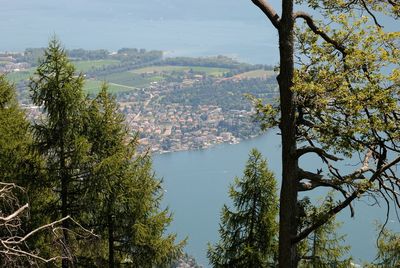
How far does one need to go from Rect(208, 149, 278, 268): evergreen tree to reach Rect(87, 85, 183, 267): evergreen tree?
3.48 feet

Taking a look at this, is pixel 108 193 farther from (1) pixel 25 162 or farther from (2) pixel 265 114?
(2) pixel 265 114

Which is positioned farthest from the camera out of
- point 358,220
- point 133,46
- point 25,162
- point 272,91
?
point 133,46

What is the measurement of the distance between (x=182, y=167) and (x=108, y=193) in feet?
236

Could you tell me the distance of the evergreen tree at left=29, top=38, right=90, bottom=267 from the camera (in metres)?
9.07

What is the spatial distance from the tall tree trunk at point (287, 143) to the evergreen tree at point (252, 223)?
5.03 meters

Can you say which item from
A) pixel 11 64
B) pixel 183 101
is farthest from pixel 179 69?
pixel 11 64

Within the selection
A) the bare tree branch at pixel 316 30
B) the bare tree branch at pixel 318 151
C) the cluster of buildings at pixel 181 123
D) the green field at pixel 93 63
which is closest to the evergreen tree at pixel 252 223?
the bare tree branch at pixel 318 151

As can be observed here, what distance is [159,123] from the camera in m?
105

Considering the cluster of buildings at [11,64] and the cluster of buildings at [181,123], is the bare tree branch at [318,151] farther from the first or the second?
the cluster of buildings at [11,64]

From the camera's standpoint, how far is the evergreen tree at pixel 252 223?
10359mm

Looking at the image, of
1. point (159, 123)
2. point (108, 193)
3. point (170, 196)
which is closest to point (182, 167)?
point (170, 196)

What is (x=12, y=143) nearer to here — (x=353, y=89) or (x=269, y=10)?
(x=269, y=10)

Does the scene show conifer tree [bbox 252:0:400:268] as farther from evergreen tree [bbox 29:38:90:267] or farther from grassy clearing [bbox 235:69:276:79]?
grassy clearing [bbox 235:69:276:79]

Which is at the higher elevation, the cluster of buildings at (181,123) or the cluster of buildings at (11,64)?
the cluster of buildings at (11,64)
